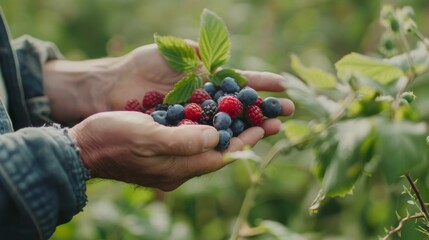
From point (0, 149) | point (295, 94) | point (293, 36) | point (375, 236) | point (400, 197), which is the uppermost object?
point (295, 94)

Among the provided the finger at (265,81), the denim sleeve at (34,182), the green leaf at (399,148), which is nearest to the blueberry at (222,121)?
the finger at (265,81)

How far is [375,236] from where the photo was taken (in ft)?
8.48

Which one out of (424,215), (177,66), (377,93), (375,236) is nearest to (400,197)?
(375,236)

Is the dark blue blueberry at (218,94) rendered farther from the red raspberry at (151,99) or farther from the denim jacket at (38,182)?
the denim jacket at (38,182)

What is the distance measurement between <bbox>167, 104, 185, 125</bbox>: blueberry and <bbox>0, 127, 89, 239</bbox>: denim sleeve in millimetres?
295

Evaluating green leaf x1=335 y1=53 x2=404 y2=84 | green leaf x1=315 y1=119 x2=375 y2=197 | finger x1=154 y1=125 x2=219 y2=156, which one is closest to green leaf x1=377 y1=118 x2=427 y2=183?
green leaf x1=315 y1=119 x2=375 y2=197

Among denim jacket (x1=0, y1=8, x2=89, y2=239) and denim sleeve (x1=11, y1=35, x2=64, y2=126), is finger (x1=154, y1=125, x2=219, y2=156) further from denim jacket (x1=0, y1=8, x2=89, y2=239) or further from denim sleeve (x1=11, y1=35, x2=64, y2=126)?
denim sleeve (x1=11, y1=35, x2=64, y2=126)

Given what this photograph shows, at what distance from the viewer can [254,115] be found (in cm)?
163

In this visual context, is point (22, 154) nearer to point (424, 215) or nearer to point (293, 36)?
point (424, 215)

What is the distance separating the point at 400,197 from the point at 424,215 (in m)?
1.26

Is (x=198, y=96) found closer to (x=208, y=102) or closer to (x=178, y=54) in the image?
(x=208, y=102)

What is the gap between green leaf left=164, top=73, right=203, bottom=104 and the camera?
5.45ft

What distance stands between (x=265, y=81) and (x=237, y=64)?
3.81 ft

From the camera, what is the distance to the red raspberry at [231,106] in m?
1.59
